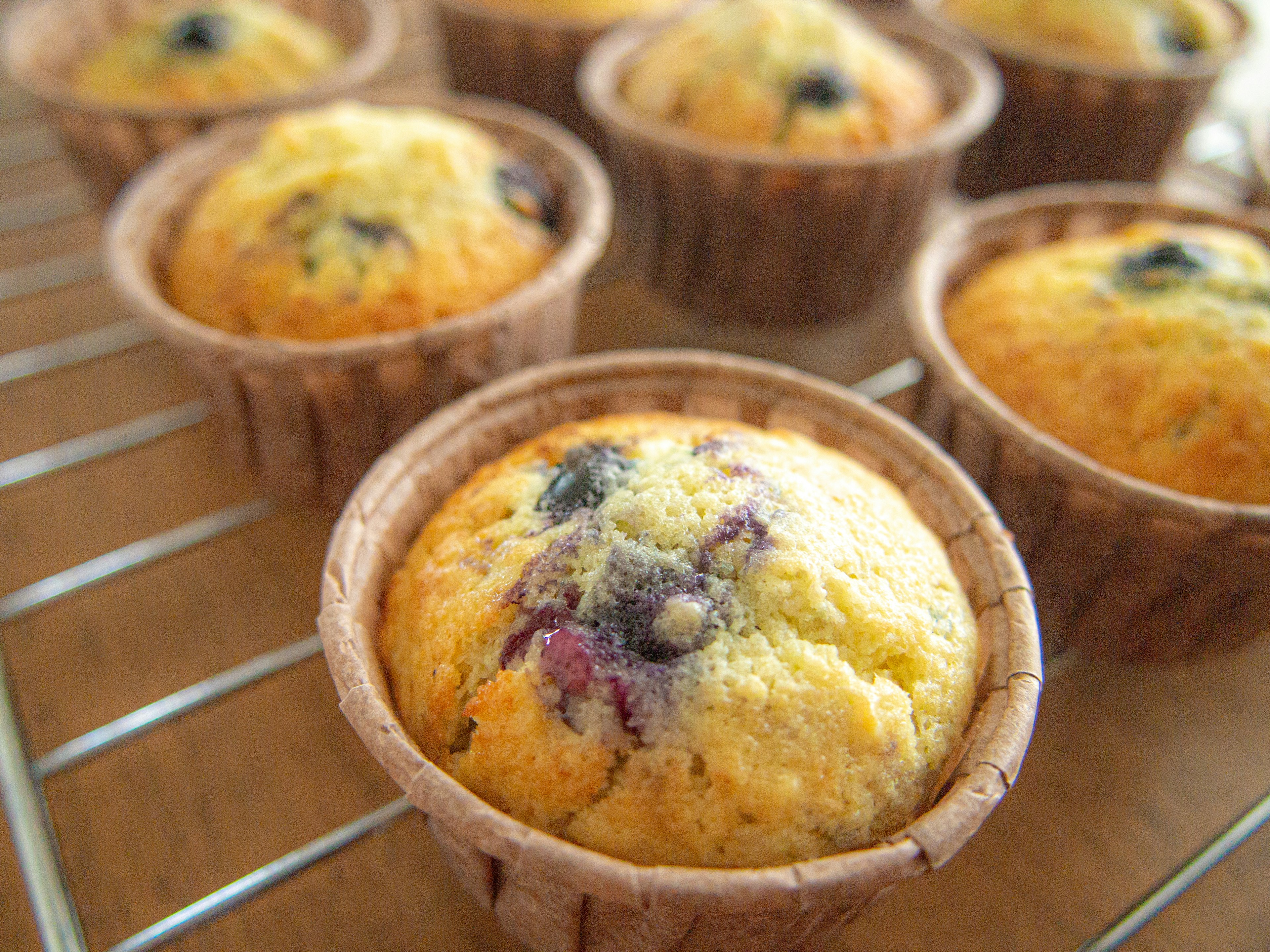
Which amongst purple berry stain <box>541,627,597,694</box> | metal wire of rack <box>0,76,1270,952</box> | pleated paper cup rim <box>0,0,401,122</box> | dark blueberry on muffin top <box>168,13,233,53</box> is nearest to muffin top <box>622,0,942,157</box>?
metal wire of rack <box>0,76,1270,952</box>

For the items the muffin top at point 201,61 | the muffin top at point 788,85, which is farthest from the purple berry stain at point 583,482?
the muffin top at point 201,61

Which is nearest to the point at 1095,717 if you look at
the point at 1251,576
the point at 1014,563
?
the point at 1251,576

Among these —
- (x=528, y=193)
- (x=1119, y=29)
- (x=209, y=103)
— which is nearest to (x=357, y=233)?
(x=528, y=193)

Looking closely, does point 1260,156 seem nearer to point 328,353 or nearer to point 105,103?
point 328,353

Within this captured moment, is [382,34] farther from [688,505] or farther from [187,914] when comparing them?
[187,914]

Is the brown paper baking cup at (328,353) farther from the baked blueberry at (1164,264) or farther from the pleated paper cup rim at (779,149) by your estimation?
the baked blueberry at (1164,264)

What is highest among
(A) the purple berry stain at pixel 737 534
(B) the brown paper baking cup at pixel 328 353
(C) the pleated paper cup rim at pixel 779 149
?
(C) the pleated paper cup rim at pixel 779 149
